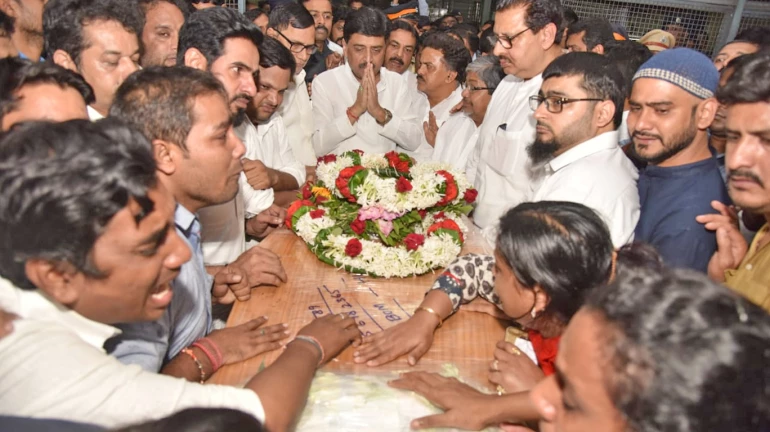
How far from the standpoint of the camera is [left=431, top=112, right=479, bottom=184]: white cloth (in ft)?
17.4

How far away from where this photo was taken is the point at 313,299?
2828 mm

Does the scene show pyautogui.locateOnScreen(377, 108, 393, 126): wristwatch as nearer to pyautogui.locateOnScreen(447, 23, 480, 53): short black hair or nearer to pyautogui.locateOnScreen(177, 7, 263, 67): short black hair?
pyautogui.locateOnScreen(177, 7, 263, 67): short black hair

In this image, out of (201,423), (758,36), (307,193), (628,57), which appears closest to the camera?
(201,423)

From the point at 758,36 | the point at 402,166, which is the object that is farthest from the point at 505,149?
the point at 758,36

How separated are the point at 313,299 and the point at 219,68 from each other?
1659 millimetres

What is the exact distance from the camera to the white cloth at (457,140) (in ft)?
17.4

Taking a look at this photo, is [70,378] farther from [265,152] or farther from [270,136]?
[270,136]

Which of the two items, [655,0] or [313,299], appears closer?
[313,299]

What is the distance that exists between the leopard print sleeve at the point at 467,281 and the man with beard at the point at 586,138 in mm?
646

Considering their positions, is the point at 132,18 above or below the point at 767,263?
above

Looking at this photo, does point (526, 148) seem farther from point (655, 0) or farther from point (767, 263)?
point (655, 0)

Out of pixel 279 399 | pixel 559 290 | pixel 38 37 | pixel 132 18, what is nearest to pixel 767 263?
pixel 559 290

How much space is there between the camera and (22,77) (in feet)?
7.72

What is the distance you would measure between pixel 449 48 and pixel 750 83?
12.1ft
